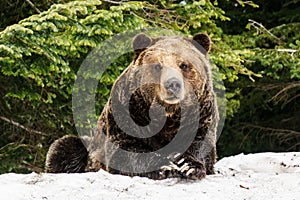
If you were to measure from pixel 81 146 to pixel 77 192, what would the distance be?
1.68m

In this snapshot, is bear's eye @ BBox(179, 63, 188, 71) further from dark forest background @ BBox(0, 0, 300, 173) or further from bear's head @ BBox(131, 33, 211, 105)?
dark forest background @ BBox(0, 0, 300, 173)

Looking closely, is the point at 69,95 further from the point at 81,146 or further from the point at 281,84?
the point at 281,84

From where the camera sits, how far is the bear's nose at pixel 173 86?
3.60m

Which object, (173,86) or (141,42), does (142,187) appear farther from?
(141,42)

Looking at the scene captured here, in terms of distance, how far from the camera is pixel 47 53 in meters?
5.71

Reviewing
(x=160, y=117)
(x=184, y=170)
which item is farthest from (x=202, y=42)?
(x=184, y=170)

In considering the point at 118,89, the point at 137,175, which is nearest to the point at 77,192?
the point at 137,175

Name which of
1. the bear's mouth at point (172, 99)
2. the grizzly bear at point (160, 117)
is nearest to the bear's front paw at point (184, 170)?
the grizzly bear at point (160, 117)

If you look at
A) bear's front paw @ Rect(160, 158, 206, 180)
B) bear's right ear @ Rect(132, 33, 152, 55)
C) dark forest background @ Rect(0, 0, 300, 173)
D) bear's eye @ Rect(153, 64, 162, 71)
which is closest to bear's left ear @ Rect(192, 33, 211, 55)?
bear's right ear @ Rect(132, 33, 152, 55)

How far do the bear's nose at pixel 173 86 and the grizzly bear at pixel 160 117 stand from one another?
11 cm

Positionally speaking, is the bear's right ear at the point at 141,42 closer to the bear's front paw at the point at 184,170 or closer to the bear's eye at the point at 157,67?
the bear's eye at the point at 157,67

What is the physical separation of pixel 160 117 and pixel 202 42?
74 centimetres

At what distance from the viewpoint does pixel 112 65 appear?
681 cm

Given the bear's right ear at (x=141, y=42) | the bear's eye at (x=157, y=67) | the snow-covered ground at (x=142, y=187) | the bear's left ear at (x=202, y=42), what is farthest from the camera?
the bear's left ear at (x=202, y=42)
